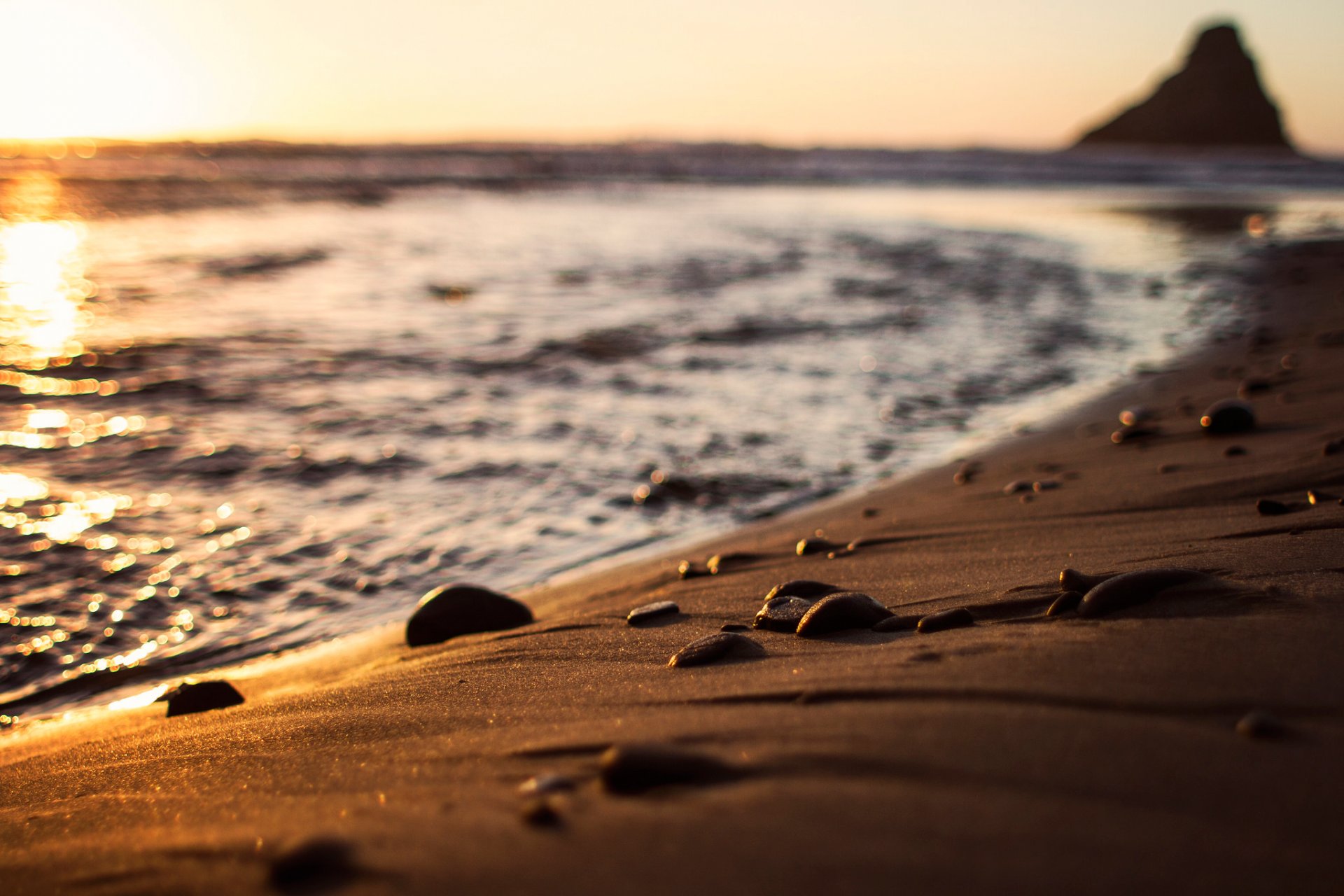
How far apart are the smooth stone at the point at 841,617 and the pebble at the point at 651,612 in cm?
60

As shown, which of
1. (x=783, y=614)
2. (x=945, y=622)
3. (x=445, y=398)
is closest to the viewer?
(x=945, y=622)

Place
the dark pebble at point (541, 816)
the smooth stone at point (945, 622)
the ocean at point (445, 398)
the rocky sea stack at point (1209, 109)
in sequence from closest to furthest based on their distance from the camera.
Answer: the dark pebble at point (541, 816)
the smooth stone at point (945, 622)
the ocean at point (445, 398)
the rocky sea stack at point (1209, 109)

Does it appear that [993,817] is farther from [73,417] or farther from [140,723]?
[73,417]

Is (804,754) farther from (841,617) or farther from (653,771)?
(841,617)

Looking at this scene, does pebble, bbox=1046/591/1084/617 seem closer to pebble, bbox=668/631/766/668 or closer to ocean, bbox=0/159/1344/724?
pebble, bbox=668/631/766/668

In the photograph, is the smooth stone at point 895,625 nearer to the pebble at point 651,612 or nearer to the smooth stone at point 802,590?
the smooth stone at point 802,590

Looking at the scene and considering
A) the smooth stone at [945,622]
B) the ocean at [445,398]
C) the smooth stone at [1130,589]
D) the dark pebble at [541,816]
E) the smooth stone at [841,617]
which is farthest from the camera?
the ocean at [445,398]

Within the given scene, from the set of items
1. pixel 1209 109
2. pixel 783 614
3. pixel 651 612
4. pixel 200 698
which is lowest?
pixel 200 698

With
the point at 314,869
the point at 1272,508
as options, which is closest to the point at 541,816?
the point at 314,869

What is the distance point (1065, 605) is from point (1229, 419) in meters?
2.69

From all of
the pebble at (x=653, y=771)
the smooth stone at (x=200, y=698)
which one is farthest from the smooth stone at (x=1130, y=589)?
the smooth stone at (x=200, y=698)

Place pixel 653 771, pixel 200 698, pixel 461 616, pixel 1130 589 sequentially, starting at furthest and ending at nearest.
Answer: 1. pixel 461 616
2. pixel 200 698
3. pixel 1130 589
4. pixel 653 771

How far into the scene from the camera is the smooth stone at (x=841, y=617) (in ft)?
7.18

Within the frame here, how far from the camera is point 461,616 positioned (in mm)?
2938
